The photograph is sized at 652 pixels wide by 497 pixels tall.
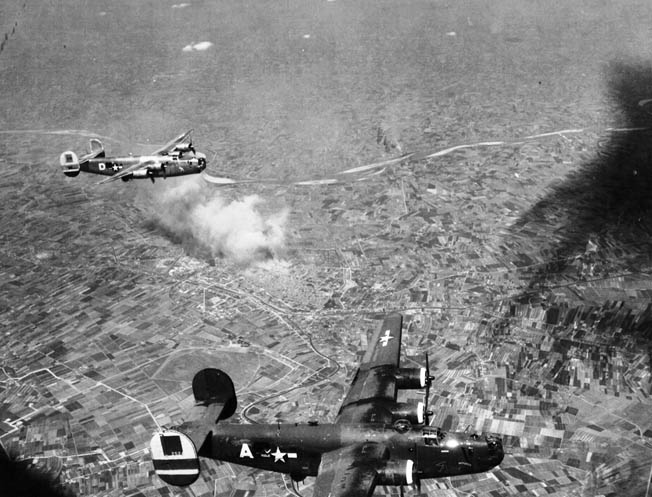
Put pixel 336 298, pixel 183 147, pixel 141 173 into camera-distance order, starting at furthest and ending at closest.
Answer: pixel 336 298 < pixel 183 147 < pixel 141 173

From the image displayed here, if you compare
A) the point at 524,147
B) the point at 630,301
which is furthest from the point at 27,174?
the point at 630,301

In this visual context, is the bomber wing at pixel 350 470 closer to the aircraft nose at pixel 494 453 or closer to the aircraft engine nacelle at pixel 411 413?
the aircraft engine nacelle at pixel 411 413

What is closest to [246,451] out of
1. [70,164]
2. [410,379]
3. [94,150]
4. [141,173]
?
[410,379]

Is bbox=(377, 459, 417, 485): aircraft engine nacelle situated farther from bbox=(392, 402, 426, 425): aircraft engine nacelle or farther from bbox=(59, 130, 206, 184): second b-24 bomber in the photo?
bbox=(59, 130, 206, 184): second b-24 bomber

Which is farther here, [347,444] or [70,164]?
[70,164]

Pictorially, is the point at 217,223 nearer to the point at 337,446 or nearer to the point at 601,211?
the point at 601,211

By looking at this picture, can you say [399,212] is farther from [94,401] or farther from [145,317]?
[94,401]
